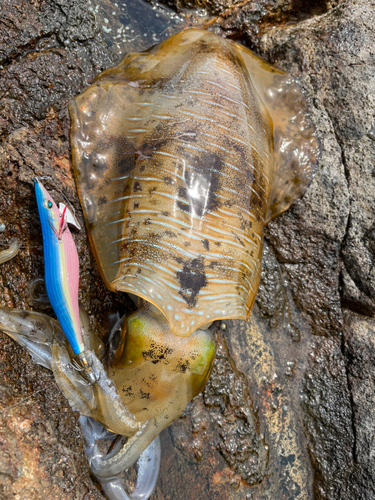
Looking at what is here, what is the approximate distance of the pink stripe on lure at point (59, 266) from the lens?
2.50 metres

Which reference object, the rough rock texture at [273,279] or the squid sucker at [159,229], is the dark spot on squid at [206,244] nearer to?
the squid sucker at [159,229]

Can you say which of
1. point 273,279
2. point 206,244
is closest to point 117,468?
point 206,244

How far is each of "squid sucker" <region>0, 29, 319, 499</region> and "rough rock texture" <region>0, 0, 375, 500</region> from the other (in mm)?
150

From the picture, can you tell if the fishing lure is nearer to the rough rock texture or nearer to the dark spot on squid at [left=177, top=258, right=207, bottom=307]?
the rough rock texture

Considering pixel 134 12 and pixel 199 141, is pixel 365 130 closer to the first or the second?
pixel 199 141

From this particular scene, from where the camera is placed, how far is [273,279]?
3420 millimetres

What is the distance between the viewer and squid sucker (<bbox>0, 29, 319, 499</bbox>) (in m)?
2.65

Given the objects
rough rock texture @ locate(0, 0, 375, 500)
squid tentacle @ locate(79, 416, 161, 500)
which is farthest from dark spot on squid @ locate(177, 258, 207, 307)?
squid tentacle @ locate(79, 416, 161, 500)

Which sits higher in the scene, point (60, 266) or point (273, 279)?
point (60, 266)

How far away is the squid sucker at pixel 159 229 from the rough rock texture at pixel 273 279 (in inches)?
5.9

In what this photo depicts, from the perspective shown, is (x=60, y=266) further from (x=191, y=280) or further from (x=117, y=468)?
(x=117, y=468)

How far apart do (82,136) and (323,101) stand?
195 cm

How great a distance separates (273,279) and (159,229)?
1.21m

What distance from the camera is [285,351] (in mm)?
3391
